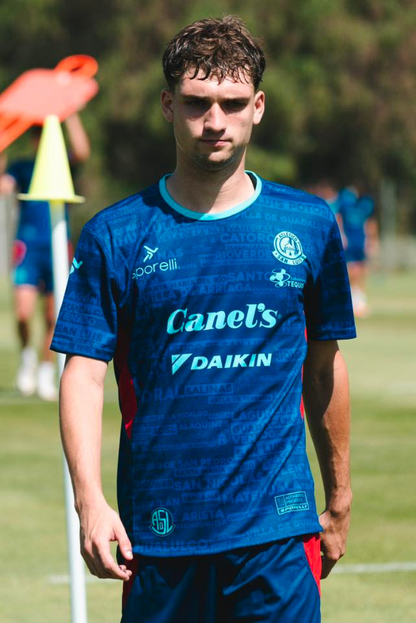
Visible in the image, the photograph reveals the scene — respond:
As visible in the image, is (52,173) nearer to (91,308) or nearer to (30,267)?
(91,308)

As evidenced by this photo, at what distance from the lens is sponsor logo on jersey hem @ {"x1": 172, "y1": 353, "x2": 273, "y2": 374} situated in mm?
3387

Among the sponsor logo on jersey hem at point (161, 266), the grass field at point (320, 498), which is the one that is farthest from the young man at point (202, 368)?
the grass field at point (320, 498)

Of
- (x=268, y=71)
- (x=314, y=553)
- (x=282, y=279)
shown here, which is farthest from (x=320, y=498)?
(x=268, y=71)

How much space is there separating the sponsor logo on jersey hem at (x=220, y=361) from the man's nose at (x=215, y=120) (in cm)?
57

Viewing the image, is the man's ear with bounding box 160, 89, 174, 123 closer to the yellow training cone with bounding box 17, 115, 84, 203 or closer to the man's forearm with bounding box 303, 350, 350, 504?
the man's forearm with bounding box 303, 350, 350, 504

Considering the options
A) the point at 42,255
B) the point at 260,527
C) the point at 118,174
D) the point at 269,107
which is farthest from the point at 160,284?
the point at 118,174

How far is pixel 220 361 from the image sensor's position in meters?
3.39

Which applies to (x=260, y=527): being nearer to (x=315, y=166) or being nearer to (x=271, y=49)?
(x=271, y=49)

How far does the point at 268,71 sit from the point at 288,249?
39.7 meters

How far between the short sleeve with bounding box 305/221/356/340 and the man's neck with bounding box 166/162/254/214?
0.95ft

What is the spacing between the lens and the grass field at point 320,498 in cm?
592

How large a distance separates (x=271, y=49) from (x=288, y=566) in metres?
41.6

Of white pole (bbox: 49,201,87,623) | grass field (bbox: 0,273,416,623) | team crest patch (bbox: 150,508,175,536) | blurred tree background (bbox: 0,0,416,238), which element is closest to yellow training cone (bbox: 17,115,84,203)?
white pole (bbox: 49,201,87,623)

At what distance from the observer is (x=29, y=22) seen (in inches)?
1719
